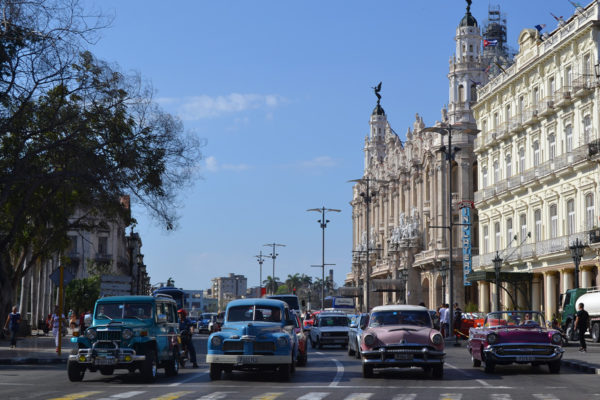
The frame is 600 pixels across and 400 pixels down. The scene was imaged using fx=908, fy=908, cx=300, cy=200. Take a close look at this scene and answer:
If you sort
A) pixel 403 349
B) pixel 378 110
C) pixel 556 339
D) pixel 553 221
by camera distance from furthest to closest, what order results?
pixel 378 110
pixel 553 221
pixel 556 339
pixel 403 349

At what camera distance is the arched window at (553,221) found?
171 ft

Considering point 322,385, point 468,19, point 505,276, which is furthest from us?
point 468,19

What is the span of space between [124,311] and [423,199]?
6986 centimetres

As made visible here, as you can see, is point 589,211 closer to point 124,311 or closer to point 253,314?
point 253,314

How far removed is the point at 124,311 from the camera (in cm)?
2116

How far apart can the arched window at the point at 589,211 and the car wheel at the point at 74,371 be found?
108ft

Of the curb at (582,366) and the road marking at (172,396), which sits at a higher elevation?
the curb at (582,366)

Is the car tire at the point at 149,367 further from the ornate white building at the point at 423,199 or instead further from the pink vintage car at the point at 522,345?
the ornate white building at the point at 423,199

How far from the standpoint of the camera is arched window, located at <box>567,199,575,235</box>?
163 ft

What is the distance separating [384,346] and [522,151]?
40.2 meters

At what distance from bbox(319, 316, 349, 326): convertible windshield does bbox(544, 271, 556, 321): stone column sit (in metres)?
17.5

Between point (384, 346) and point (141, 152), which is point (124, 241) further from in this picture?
point (384, 346)

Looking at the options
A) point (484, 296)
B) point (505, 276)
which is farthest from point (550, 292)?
point (484, 296)

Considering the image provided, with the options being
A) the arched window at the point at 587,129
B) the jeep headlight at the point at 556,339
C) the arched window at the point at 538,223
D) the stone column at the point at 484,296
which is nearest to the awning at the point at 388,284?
the stone column at the point at 484,296
